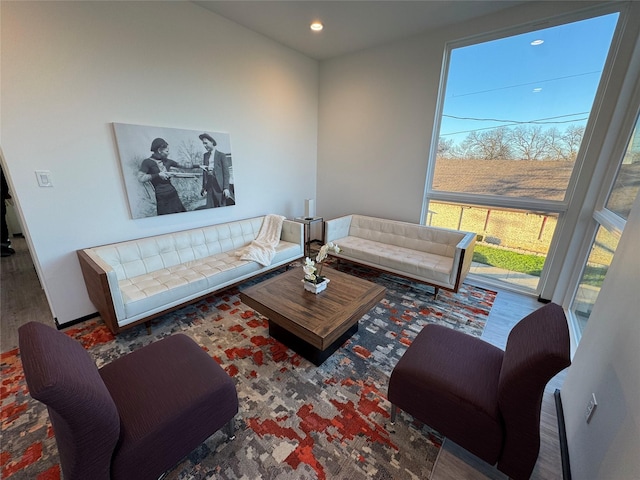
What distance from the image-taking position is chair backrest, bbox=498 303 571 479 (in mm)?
1012

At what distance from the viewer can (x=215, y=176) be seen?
127 inches

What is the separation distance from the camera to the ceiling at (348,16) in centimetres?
263

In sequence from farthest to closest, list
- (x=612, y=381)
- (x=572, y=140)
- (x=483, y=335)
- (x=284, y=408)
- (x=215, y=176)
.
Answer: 1. (x=215, y=176)
2. (x=572, y=140)
3. (x=483, y=335)
4. (x=284, y=408)
5. (x=612, y=381)

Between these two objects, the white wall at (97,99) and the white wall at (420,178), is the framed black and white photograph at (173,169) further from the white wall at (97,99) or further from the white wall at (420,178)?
the white wall at (420,178)

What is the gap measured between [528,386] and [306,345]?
1445 millimetres

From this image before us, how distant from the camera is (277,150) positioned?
396 cm

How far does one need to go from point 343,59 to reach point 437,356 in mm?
4236

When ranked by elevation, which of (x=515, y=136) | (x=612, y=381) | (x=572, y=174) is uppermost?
(x=515, y=136)

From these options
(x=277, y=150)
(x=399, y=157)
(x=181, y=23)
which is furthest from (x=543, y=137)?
(x=181, y=23)

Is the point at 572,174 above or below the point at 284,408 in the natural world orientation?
above

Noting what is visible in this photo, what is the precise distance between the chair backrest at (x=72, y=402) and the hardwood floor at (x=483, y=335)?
4.96 ft

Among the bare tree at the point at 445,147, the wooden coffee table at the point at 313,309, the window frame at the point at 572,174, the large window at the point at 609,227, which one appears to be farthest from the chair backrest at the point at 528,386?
the bare tree at the point at 445,147

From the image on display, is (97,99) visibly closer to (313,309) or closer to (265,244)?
A: (265,244)

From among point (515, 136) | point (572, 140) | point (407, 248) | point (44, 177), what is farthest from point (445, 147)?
point (44, 177)
